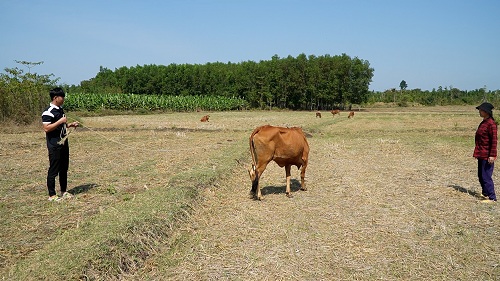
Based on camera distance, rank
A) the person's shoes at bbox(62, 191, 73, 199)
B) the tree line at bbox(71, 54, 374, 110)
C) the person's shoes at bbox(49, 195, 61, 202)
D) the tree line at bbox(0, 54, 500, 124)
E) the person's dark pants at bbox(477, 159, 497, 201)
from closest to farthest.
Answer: the person's shoes at bbox(49, 195, 61, 202)
the person's shoes at bbox(62, 191, 73, 199)
the person's dark pants at bbox(477, 159, 497, 201)
the tree line at bbox(0, 54, 500, 124)
the tree line at bbox(71, 54, 374, 110)

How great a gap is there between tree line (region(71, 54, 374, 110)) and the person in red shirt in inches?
2523

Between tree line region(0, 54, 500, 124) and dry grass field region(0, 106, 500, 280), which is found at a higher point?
tree line region(0, 54, 500, 124)

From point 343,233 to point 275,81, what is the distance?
71023mm

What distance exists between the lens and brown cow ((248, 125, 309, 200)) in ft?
27.9

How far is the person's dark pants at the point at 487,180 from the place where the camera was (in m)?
8.38

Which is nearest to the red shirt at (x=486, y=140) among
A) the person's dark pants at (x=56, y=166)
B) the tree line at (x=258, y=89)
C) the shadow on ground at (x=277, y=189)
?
the shadow on ground at (x=277, y=189)

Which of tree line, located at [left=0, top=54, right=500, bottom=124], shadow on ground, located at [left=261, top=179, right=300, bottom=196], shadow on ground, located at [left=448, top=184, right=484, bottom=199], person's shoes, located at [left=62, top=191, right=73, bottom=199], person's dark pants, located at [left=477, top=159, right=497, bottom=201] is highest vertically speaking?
tree line, located at [left=0, top=54, right=500, bottom=124]

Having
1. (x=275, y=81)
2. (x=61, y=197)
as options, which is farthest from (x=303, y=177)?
(x=275, y=81)

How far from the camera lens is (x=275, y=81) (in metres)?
76.0

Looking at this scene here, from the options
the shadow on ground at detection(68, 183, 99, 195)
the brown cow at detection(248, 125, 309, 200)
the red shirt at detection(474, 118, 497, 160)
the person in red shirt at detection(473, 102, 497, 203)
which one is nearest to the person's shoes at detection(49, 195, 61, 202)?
the shadow on ground at detection(68, 183, 99, 195)

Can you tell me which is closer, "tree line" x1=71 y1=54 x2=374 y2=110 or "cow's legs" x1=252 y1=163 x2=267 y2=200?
"cow's legs" x1=252 y1=163 x2=267 y2=200

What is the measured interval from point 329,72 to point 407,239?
69.2m

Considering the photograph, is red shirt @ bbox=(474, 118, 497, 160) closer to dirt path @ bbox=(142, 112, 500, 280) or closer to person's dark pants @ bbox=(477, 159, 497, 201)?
person's dark pants @ bbox=(477, 159, 497, 201)

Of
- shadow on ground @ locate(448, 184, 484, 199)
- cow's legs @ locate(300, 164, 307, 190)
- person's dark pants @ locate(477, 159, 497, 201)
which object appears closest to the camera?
person's dark pants @ locate(477, 159, 497, 201)
